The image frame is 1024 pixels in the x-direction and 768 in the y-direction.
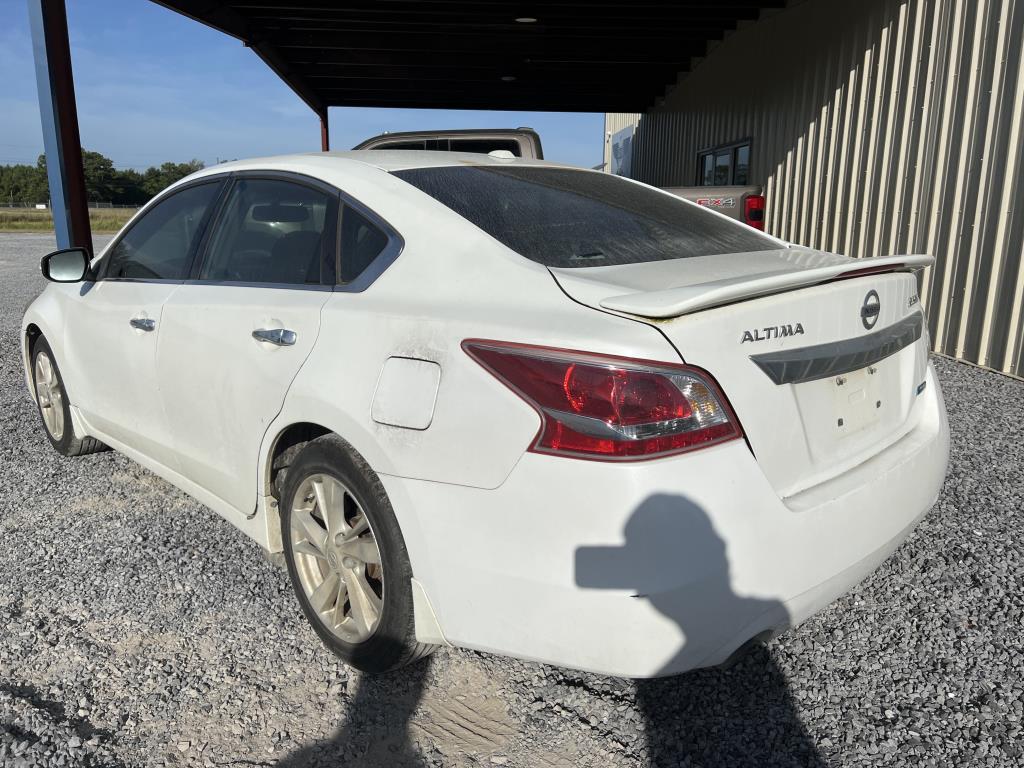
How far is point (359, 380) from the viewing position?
2.10 m

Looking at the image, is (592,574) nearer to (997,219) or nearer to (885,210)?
(997,219)

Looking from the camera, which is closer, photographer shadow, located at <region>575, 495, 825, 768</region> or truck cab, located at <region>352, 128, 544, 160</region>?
photographer shadow, located at <region>575, 495, 825, 768</region>

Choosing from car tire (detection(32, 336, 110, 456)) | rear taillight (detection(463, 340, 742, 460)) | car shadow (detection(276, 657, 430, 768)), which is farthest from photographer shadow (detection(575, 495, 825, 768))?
car tire (detection(32, 336, 110, 456))

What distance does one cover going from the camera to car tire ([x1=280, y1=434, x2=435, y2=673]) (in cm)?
208

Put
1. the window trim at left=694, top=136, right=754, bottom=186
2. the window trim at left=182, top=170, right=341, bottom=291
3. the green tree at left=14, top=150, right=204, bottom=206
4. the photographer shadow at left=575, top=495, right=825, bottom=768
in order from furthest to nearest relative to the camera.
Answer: the green tree at left=14, top=150, right=204, bottom=206 < the window trim at left=694, top=136, right=754, bottom=186 < the window trim at left=182, top=170, right=341, bottom=291 < the photographer shadow at left=575, top=495, right=825, bottom=768

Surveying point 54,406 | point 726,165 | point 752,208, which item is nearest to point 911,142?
point 752,208

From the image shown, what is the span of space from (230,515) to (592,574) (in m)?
1.62

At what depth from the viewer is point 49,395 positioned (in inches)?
168

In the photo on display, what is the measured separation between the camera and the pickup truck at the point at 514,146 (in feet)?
25.1

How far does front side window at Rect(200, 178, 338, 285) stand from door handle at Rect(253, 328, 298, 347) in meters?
0.19

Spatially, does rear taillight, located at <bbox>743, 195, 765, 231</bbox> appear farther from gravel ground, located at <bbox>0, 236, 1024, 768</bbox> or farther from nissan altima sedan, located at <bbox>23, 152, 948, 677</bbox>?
nissan altima sedan, located at <bbox>23, 152, 948, 677</bbox>

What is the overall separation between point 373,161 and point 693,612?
1.77 m

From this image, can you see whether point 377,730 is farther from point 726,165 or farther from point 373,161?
point 726,165

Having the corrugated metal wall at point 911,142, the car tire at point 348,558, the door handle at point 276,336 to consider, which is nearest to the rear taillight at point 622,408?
the car tire at point 348,558
